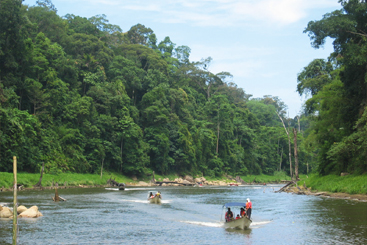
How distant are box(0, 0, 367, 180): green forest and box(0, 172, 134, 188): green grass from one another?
5.54 feet

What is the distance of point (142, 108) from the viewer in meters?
86.6

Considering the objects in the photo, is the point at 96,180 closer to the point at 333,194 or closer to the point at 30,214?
the point at 333,194

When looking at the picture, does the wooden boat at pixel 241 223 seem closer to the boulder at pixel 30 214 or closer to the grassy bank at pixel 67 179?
the boulder at pixel 30 214

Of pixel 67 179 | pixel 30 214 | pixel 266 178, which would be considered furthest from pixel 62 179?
pixel 266 178

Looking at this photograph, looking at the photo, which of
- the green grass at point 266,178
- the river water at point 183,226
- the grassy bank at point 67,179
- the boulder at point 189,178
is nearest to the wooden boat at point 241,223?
the river water at point 183,226

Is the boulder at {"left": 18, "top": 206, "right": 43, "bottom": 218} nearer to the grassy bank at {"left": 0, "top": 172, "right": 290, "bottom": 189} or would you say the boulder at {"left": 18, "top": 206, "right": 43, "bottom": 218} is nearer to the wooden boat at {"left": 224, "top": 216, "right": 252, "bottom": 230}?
the wooden boat at {"left": 224, "top": 216, "right": 252, "bottom": 230}

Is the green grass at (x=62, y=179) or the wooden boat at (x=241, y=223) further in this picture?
the green grass at (x=62, y=179)

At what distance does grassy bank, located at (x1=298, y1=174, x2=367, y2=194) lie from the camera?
3222 centimetres

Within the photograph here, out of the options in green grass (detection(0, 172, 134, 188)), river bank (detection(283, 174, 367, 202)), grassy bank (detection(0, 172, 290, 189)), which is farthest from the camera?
grassy bank (detection(0, 172, 290, 189))

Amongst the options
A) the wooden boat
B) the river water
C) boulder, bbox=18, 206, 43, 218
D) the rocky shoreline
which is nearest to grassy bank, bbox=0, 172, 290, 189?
the river water

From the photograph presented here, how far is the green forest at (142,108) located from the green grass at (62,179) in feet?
5.54

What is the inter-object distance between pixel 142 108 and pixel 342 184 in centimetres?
5734

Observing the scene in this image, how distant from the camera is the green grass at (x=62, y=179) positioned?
41.9 metres

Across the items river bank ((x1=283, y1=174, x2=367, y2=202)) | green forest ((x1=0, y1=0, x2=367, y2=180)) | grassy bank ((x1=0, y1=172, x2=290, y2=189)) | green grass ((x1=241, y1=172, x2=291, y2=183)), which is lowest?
green grass ((x1=241, y1=172, x2=291, y2=183))
